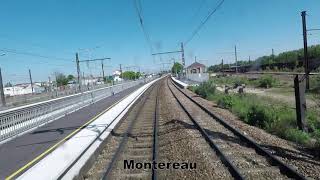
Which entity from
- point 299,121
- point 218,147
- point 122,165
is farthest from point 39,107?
point 299,121

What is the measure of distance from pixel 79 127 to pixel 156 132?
136 inches

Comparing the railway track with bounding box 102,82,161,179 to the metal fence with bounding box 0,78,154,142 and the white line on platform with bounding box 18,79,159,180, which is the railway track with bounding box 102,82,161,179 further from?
the metal fence with bounding box 0,78,154,142

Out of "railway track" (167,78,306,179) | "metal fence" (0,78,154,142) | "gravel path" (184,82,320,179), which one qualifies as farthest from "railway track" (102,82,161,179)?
"metal fence" (0,78,154,142)

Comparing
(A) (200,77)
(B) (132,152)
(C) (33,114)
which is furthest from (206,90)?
(B) (132,152)

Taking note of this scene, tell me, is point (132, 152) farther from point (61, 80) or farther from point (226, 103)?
point (61, 80)

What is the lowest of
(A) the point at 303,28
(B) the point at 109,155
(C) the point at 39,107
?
(B) the point at 109,155

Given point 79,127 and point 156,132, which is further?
point 79,127

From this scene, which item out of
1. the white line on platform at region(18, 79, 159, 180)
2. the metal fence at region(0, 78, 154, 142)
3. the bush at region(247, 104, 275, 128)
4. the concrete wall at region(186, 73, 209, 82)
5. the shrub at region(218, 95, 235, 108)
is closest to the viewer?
the white line on platform at region(18, 79, 159, 180)

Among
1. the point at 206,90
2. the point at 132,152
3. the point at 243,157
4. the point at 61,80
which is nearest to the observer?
the point at 243,157

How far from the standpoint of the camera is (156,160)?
952 centimetres

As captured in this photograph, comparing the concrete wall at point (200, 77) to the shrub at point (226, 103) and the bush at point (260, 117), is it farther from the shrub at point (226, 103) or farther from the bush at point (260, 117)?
the bush at point (260, 117)

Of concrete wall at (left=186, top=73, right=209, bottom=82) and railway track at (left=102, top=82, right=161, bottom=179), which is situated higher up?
concrete wall at (left=186, top=73, right=209, bottom=82)

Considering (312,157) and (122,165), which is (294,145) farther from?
(122,165)

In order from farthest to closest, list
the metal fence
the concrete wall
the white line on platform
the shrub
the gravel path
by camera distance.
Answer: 1. the concrete wall
2. the shrub
3. the metal fence
4. the white line on platform
5. the gravel path
